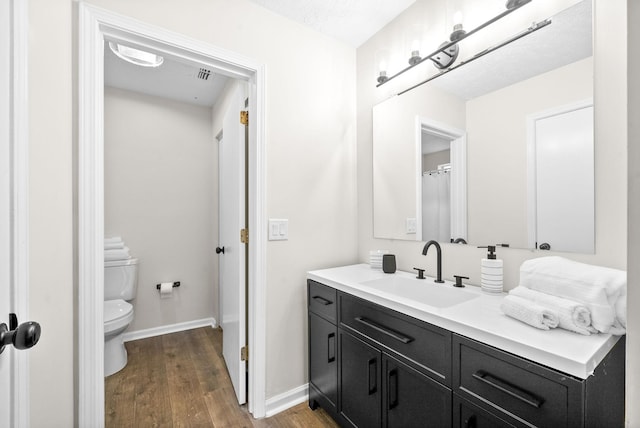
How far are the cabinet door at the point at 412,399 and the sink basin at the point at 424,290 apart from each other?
0.35m

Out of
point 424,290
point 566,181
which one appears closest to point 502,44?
point 566,181

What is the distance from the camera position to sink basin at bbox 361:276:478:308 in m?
1.38

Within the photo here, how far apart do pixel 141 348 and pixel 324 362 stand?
6.25 feet

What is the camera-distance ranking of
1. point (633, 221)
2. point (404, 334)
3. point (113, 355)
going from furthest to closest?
point (113, 355) → point (404, 334) → point (633, 221)

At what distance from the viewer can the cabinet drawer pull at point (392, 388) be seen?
1.20 meters

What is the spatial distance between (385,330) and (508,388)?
49 cm

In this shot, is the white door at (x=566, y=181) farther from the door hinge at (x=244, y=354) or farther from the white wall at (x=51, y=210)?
the white wall at (x=51, y=210)

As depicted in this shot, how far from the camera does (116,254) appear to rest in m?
2.50

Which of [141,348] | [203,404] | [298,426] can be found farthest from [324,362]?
[141,348]

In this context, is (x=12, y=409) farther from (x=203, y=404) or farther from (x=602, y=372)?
(x=602, y=372)

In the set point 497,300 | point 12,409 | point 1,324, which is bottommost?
point 12,409

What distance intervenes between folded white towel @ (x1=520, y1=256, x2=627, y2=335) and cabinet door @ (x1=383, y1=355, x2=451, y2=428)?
1.65ft

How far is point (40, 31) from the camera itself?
45.3 inches

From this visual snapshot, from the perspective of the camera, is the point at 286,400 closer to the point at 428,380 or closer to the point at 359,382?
the point at 359,382
